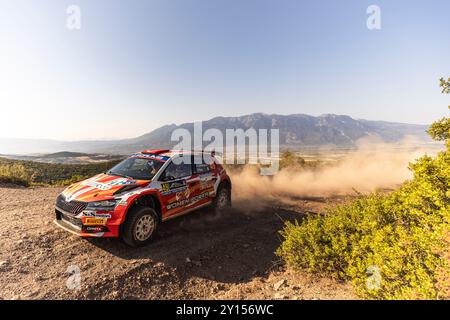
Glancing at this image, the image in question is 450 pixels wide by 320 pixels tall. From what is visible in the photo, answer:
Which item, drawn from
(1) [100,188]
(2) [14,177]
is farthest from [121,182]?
(2) [14,177]

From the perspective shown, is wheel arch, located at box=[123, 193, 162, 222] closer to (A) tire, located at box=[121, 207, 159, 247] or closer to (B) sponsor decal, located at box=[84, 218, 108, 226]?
(A) tire, located at box=[121, 207, 159, 247]

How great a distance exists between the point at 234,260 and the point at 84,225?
2999mm

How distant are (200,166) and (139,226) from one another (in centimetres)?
251

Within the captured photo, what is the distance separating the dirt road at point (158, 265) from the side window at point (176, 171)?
1.38 m

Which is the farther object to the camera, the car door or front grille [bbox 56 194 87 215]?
the car door

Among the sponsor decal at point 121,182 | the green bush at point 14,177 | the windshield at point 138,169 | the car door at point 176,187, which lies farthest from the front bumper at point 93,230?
the green bush at point 14,177

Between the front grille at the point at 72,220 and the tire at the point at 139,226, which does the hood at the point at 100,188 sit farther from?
the tire at the point at 139,226

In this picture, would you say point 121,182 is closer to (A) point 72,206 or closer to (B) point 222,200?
(A) point 72,206

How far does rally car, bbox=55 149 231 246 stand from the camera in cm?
430

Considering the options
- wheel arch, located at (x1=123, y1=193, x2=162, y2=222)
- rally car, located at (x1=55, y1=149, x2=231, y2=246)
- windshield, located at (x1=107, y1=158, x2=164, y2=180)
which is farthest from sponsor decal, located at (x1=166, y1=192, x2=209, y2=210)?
windshield, located at (x1=107, y1=158, x2=164, y2=180)

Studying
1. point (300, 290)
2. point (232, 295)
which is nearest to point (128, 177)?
point (232, 295)

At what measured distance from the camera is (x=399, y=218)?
358 cm

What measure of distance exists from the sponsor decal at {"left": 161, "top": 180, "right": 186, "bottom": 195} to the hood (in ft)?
1.41

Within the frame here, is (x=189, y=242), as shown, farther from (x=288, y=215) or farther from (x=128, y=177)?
(x=288, y=215)
